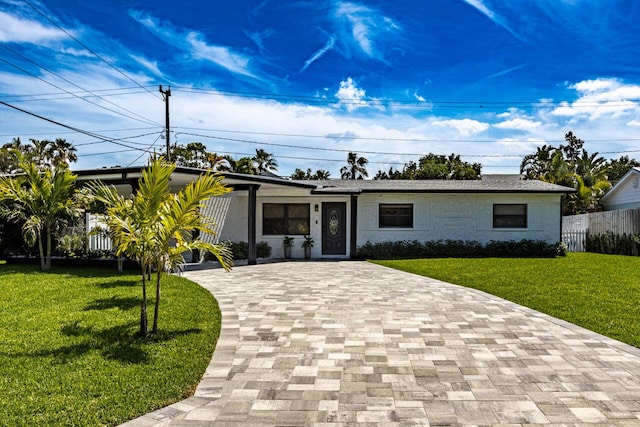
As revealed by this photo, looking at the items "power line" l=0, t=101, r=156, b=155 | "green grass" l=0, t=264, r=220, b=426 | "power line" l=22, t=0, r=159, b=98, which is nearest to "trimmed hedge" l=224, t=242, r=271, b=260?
"green grass" l=0, t=264, r=220, b=426

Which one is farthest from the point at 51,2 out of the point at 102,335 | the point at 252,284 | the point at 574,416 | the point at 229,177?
the point at 574,416

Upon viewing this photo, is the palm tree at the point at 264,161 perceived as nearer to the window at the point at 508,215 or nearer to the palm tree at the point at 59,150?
the palm tree at the point at 59,150

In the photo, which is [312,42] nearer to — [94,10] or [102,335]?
[94,10]

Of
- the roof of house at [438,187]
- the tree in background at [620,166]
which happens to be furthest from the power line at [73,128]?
the tree in background at [620,166]

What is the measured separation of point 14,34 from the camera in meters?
10.8

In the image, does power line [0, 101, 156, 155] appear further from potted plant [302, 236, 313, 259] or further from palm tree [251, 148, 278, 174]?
palm tree [251, 148, 278, 174]

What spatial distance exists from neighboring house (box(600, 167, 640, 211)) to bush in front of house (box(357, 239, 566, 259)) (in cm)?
757

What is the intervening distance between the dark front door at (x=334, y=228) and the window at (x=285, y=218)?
2.26ft

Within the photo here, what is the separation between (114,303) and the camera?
6.34 m

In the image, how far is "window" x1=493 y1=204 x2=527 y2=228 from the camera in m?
15.9

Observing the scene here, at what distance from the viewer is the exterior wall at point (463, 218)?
50.4 ft

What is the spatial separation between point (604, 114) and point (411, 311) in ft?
72.0

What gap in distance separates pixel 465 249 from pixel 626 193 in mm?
11747

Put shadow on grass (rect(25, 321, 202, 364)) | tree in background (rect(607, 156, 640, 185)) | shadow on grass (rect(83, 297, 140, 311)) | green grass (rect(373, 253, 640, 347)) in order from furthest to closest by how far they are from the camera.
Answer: tree in background (rect(607, 156, 640, 185)), shadow on grass (rect(83, 297, 140, 311)), green grass (rect(373, 253, 640, 347)), shadow on grass (rect(25, 321, 202, 364))
